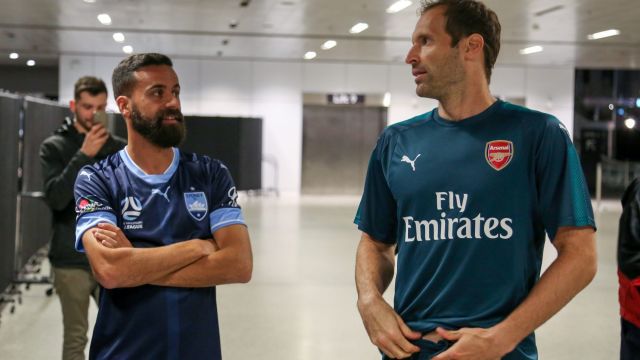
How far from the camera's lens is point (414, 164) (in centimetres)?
191

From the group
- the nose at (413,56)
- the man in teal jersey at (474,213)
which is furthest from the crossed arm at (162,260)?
the nose at (413,56)

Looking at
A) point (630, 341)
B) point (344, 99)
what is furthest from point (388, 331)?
point (344, 99)

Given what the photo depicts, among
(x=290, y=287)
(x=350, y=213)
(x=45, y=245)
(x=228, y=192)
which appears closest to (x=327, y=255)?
(x=290, y=287)

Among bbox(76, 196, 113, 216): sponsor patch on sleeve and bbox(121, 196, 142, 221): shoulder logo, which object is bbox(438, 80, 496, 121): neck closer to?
bbox(121, 196, 142, 221): shoulder logo

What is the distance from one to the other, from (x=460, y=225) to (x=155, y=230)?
934mm

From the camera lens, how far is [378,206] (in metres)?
2.08

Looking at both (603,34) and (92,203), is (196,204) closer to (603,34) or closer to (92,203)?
Answer: (92,203)

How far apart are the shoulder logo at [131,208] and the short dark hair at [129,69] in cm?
34

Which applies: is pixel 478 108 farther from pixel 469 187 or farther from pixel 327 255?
pixel 327 255

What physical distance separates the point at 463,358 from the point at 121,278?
100 cm

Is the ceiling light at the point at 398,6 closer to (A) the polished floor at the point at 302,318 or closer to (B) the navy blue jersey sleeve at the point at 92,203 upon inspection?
(A) the polished floor at the point at 302,318

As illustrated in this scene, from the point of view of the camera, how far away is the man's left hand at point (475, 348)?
1717 mm

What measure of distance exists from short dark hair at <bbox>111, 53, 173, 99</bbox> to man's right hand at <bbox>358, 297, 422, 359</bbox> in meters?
1.04

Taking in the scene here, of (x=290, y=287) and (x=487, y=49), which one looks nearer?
(x=487, y=49)
